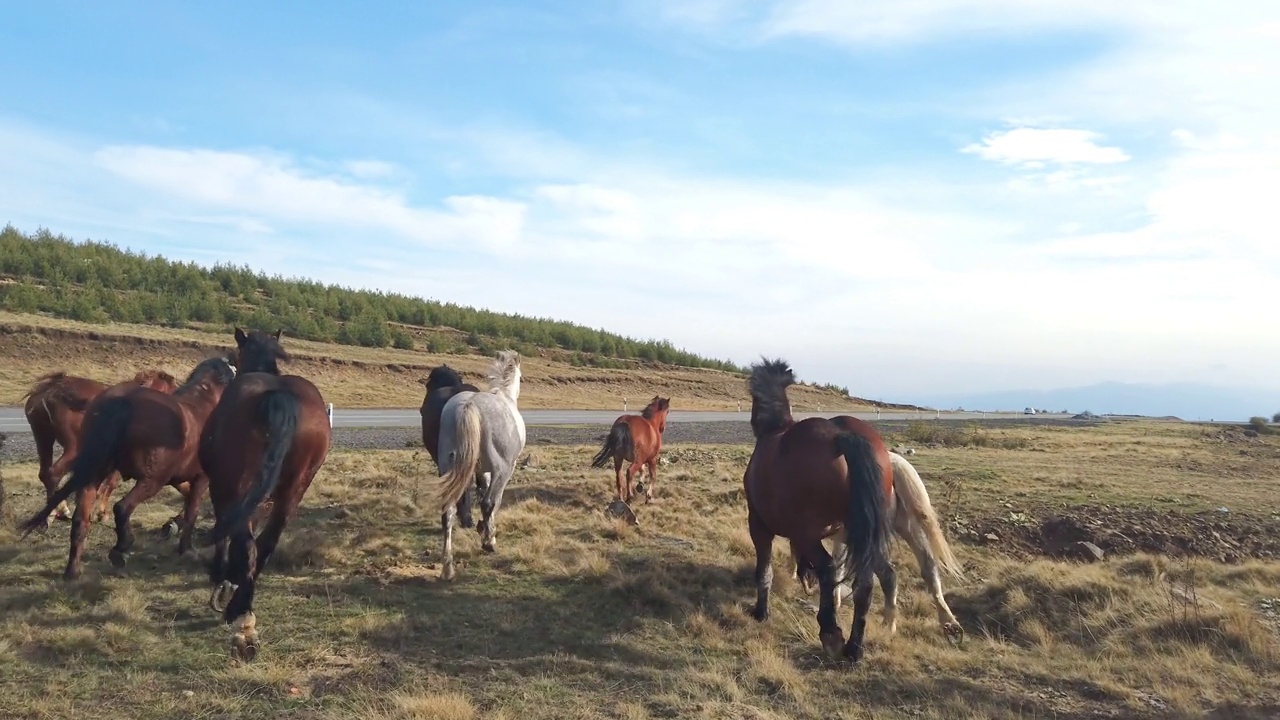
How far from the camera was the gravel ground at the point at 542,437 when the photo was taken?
1596 centimetres

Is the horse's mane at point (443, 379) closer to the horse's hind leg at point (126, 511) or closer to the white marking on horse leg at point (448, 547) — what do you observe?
the white marking on horse leg at point (448, 547)

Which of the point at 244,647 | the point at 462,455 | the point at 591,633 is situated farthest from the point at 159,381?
the point at 591,633

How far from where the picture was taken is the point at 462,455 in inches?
314

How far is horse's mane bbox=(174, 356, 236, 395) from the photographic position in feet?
28.1

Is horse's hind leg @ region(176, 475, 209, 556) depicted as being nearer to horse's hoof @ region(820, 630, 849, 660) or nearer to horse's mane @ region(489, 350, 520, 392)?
horse's mane @ region(489, 350, 520, 392)

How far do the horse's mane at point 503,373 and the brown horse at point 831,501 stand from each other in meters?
4.18

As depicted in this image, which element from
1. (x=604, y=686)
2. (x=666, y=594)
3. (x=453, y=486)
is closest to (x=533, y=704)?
(x=604, y=686)

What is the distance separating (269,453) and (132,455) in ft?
8.39

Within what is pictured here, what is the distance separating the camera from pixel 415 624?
21.2 ft

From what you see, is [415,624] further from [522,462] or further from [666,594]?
[522,462]

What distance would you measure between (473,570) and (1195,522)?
9.80m

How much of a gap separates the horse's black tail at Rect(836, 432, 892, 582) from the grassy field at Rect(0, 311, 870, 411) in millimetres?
25240

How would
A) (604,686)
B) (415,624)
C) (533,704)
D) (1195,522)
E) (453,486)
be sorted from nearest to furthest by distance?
1. (533,704)
2. (604,686)
3. (415,624)
4. (453,486)
5. (1195,522)

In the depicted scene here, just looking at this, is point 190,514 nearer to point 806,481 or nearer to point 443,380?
point 443,380
